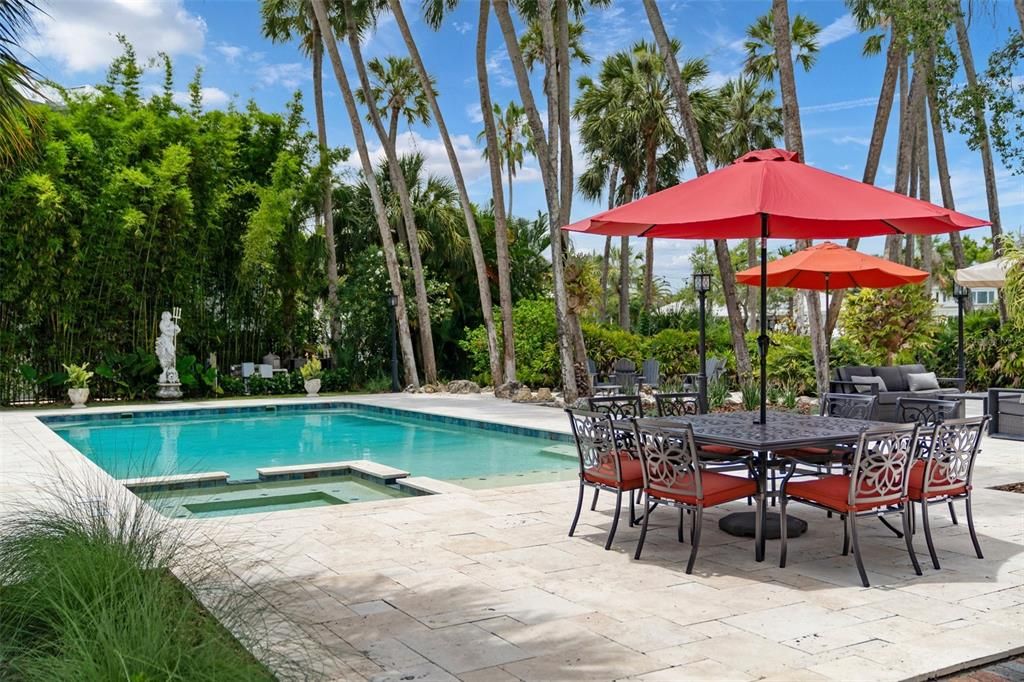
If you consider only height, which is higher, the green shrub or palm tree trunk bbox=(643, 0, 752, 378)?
palm tree trunk bbox=(643, 0, 752, 378)

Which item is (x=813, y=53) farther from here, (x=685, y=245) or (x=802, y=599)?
(x=685, y=245)

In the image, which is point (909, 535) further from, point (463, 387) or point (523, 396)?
point (463, 387)

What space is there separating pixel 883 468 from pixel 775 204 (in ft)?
4.71

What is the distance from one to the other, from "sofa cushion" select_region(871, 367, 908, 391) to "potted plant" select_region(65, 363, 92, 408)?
1229 centimetres

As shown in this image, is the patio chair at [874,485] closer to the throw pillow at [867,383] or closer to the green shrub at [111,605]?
the green shrub at [111,605]

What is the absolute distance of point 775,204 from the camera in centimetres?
467

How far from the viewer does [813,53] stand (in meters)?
22.6

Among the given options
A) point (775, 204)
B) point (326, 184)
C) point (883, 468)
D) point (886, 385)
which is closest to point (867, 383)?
point (886, 385)

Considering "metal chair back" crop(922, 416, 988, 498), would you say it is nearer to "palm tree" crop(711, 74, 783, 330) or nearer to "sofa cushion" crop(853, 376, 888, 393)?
"sofa cushion" crop(853, 376, 888, 393)

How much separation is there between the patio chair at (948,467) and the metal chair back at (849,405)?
152 centimetres

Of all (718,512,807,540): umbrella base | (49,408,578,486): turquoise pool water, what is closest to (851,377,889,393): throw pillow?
(49,408,578,486): turquoise pool water

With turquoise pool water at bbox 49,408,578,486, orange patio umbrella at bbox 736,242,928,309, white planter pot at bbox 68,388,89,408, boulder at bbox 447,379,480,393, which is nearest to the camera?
orange patio umbrella at bbox 736,242,928,309

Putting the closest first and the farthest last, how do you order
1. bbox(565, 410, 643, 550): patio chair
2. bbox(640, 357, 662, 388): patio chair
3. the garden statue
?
bbox(565, 410, 643, 550): patio chair < bbox(640, 357, 662, 388): patio chair < the garden statue

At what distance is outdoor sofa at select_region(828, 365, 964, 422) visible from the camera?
10.4 meters
